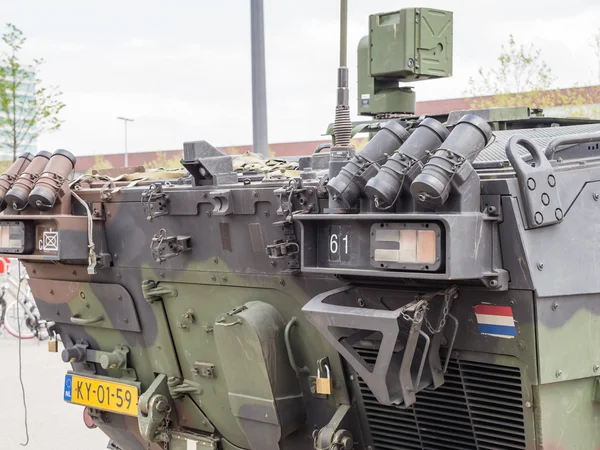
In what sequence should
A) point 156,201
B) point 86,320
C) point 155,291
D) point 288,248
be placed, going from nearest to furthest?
point 288,248 → point 156,201 → point 155,291 → point 86,320

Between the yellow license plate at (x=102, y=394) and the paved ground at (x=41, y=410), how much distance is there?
200 centimetres

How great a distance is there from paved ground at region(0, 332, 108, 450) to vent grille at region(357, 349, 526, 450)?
3922 mm

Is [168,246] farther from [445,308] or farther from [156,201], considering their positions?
[445,308]

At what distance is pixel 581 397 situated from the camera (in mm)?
3922

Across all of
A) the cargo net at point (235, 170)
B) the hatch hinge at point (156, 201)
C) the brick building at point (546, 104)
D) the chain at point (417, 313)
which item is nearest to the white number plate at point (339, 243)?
the chain at point (417, 313)

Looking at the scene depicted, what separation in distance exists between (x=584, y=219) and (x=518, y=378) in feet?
2.36

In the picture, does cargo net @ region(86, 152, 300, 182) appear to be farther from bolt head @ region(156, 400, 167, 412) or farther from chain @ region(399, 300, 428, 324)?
chain @ region(399, 300, 428, 324)

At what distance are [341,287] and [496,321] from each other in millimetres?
773

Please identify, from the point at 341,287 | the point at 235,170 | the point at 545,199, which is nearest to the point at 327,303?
the point at 341,287

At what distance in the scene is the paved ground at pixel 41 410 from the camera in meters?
7.77

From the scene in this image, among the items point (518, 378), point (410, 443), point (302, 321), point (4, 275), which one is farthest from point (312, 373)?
point (4, 275)

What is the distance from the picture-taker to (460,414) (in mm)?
4113

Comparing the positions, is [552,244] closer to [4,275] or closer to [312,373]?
[312,373]

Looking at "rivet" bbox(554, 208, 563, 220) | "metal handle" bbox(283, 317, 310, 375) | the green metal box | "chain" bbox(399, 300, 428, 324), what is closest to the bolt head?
"metal handle" bbox(283, 317, 310, 375)
